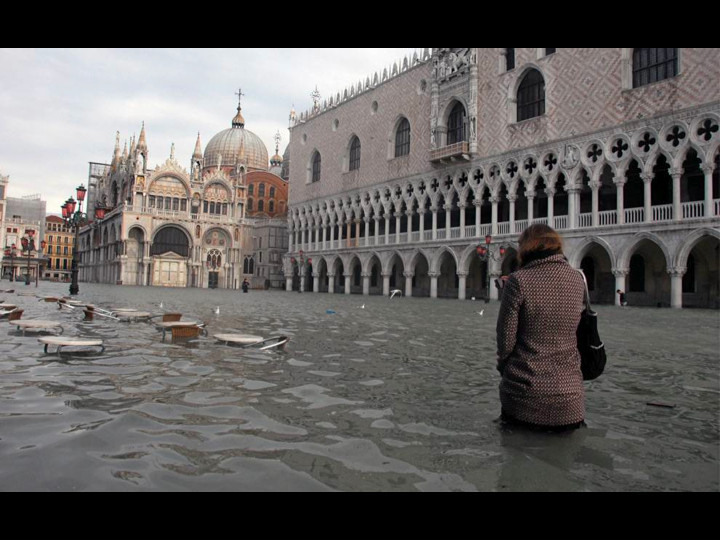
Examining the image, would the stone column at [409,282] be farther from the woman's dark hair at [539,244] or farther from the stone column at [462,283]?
the woman's dark hair at [539,244]

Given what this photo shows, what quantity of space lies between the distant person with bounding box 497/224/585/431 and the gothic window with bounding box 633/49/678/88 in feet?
80.1

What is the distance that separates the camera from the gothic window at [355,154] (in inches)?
1769

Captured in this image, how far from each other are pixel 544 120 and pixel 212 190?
42.4 meters

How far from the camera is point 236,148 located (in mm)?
71562

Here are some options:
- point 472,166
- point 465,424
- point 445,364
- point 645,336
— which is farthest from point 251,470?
point 472,166

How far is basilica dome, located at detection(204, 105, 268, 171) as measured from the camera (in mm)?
71500

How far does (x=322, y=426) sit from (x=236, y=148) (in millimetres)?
71868

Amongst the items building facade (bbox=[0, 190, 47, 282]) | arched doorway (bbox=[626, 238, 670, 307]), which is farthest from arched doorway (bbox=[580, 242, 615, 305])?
building facade (bbox=[0, 190, 47, 282])

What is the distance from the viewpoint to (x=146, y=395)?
4.66 metres

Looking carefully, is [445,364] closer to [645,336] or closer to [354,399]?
[354,399]

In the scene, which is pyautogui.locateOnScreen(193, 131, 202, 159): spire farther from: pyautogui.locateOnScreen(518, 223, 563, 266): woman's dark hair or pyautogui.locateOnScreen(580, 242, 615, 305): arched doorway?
pyautogui.locateOnScreen(518, 223, 563, 266): woman's dark hair

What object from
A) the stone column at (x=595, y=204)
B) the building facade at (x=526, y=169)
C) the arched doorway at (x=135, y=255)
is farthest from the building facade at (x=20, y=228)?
the stone column at (x=595, y=204)

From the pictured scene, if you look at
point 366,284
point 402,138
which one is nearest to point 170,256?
point 366,284

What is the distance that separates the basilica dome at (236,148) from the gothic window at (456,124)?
4078cm
